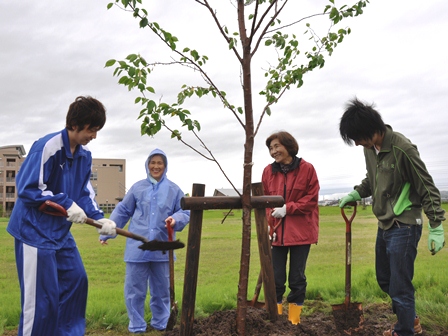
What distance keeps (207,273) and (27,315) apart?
553cm

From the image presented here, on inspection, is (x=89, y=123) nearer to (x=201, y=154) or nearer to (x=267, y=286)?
(x=201, y=154)

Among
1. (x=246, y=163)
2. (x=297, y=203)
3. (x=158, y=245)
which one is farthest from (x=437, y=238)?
(x=158, y=245)

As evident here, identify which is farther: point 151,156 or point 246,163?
point 151,156

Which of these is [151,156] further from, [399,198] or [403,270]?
[403,270]

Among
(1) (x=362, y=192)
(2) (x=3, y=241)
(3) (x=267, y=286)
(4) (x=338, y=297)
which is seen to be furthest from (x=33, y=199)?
(2) (x=3, y=241)

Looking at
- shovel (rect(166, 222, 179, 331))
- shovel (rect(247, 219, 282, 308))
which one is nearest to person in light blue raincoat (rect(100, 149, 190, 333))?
shovel (rect(166, 222, 179, 331))

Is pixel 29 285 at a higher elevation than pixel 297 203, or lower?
lower

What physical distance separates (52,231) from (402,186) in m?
2.88

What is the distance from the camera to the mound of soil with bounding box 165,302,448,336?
367cm

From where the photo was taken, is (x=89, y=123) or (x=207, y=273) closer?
(x=89, y=123)

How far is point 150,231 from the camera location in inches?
196

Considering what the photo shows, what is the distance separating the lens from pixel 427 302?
5.18m

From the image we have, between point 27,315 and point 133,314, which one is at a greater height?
point 27,315

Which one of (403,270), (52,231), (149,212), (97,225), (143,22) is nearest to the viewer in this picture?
(143,22)
